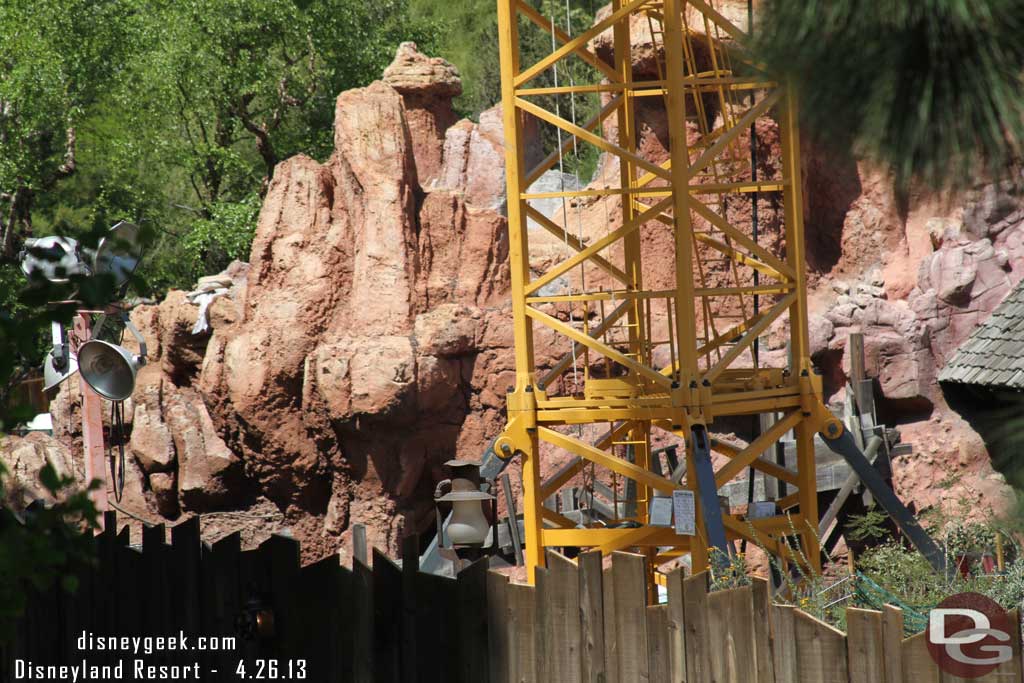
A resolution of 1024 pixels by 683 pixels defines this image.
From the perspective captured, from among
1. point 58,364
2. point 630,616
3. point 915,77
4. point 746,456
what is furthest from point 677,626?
point 58,364

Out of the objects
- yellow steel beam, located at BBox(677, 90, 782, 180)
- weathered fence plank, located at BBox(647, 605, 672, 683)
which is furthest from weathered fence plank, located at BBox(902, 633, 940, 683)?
yellow steel beam, located at BBox(677, 90, 782, 180)

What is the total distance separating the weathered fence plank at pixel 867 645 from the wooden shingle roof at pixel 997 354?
4.80m

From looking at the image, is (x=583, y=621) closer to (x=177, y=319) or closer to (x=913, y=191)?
(x=913, y=191)

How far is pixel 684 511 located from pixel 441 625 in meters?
3.75

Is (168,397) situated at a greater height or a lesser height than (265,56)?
lesser

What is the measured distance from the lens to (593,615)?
5.07m

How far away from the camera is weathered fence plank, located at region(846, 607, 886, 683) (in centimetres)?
443

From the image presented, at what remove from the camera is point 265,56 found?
78.9 feet

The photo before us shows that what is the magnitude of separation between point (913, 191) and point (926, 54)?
0.92 ft

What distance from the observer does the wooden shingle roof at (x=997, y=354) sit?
30.2ft

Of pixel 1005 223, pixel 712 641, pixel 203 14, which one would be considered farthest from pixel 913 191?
A: pixel 203 14

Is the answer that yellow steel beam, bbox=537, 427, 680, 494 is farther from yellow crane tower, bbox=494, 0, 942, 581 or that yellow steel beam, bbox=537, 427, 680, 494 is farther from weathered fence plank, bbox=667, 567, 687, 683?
weathered fence plank, bbox=667, 567, 687, 683

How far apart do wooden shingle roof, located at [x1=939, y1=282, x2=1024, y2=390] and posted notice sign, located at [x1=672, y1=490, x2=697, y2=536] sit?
7.17ft

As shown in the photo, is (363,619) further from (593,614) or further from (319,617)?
(593,614)
